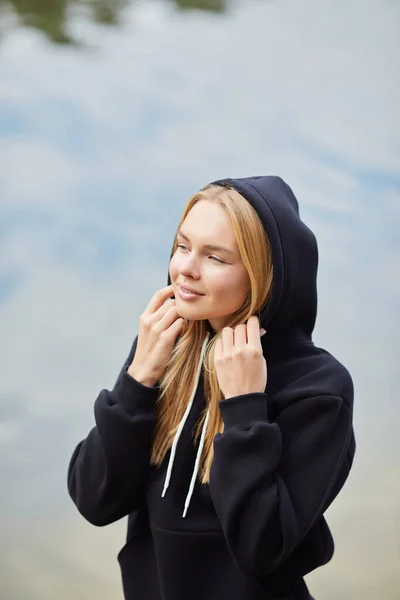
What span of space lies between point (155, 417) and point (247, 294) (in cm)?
25

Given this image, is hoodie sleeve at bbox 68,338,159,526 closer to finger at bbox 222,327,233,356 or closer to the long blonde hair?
the long blonde hair

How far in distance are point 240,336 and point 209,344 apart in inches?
4.8

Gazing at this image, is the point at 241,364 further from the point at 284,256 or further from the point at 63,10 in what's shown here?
the point at 63,10

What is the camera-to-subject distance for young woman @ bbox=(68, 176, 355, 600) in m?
1.26

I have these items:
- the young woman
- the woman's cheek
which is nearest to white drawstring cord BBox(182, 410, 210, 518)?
the young woman

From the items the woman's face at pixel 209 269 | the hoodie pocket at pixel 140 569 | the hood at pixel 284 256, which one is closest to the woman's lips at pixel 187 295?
the woman's face at pixel 209 269

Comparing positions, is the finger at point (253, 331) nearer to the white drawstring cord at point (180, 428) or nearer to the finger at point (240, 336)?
the finger at point (240, 336)

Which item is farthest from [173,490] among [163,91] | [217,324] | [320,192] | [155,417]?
[163,91]

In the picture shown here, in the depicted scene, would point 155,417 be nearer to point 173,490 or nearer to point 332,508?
point 173,490

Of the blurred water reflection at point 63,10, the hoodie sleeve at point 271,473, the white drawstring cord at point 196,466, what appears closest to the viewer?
the hoodie sleeve at point 271,473

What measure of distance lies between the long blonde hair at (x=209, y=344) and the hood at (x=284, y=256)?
13 mm

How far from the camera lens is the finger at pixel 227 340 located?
131cm

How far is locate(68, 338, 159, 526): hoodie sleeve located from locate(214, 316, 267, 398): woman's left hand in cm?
14

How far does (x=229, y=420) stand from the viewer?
4.18ft
